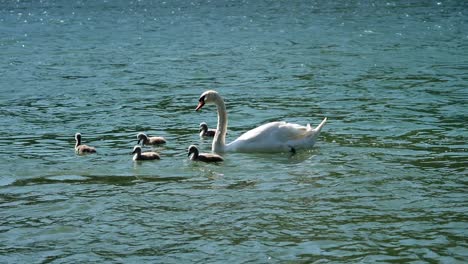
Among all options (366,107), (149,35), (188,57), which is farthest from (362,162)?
(149,35)

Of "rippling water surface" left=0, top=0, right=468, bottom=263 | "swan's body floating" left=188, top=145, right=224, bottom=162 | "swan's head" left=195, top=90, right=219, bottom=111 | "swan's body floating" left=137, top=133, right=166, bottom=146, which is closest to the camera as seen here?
"rippling water surface" left=0, top=0, right=468, bottom=263

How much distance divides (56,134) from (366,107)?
6.26 m

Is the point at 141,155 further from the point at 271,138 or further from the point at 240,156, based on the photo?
the point at 271,138

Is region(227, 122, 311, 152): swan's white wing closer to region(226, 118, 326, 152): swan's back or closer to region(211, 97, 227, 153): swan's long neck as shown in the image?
region(226, 118, 326, 152): swan's back

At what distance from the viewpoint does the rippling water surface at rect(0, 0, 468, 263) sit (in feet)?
34.9

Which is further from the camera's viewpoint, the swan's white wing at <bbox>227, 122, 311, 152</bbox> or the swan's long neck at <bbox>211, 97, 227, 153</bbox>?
the swan's long neck at <bbox>211, 97, 227, 153</bbox>

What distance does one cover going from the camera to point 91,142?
16.8 m

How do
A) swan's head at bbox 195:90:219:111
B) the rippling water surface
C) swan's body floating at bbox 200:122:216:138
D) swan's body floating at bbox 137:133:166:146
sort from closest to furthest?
1. the rippling water surface
2. swan's body floating at bbox 137:133:166:146
3. swan's head at bbox 195:90:219:111
4. swan's body floating at bbox 200:122:216:138

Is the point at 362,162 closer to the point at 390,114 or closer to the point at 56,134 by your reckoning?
the point at 390,114

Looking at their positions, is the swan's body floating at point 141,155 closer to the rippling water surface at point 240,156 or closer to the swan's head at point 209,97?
the rippling water surface at point 240,156

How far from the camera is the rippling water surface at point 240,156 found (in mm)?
10633

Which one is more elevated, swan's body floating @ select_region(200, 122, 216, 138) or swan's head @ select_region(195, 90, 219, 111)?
swan's head @ select_region(195, 90, 219, 111)

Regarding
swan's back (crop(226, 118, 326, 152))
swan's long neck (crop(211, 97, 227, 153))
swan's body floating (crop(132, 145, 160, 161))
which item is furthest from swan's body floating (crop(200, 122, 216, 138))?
swan's body floating (crop(132, 145, 160, 161))

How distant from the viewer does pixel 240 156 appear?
15539mm
